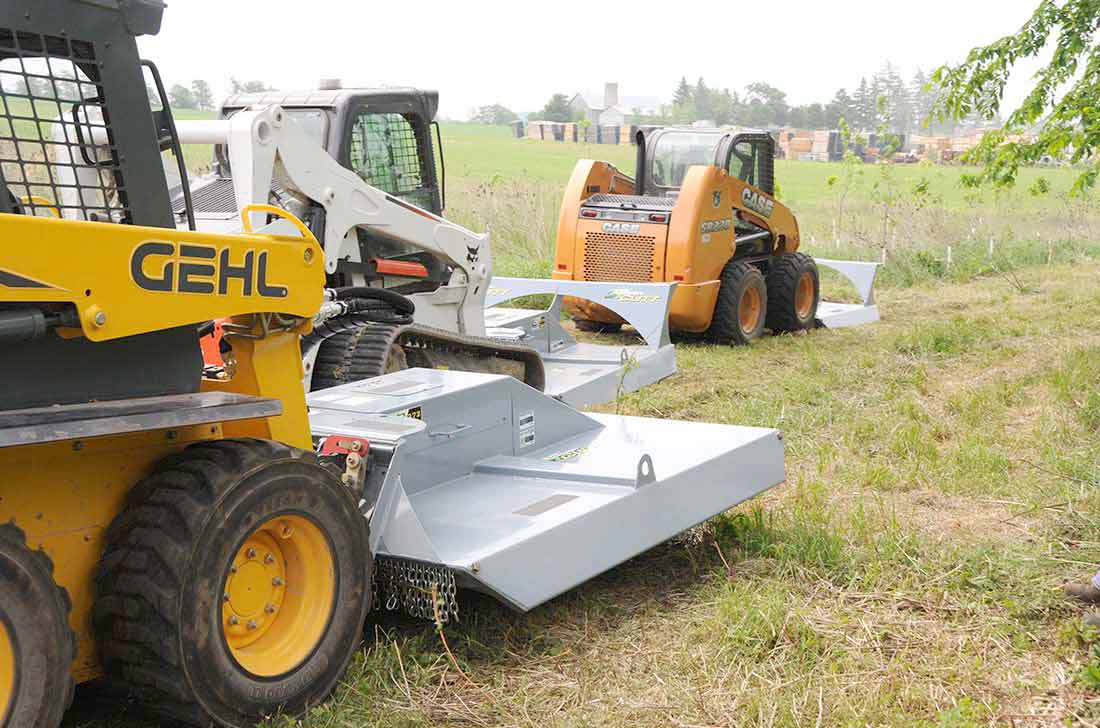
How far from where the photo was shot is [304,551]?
368cm

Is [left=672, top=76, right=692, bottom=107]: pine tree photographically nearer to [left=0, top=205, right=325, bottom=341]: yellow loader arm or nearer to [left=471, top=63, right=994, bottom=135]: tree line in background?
[left=471, top=63, right=994, bottom=135]: tree line in background

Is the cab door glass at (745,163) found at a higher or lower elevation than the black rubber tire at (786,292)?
higher

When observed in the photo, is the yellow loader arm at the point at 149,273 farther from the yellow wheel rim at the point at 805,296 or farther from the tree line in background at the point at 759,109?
the tree line in background at the point at 759,109

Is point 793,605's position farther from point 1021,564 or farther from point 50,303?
point 50,303

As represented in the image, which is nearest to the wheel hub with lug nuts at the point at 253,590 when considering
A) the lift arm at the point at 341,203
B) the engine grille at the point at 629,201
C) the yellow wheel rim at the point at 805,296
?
the lift arm at the point at 341,203

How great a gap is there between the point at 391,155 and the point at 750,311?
15.7ft

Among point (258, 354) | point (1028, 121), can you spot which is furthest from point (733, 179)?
point (258, 354)

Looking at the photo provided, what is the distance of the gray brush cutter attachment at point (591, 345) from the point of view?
27.9 ft

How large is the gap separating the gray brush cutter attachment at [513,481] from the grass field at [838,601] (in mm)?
230

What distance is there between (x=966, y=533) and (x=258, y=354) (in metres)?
3.12

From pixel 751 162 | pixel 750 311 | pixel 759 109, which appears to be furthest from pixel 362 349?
pixel 759 109

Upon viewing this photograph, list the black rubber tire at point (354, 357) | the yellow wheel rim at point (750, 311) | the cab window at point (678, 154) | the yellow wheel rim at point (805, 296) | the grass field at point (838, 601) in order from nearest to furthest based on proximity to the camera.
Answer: the grass field at point (838, 601) < the black rubber tire at point (354, 357) < the yellow wheel rim at point (750, 311) < the cab window at point (678, 154) < the yellow wheel rim at point (805, 296)

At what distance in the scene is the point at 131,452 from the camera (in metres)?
3.42

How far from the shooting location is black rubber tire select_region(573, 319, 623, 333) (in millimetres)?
11492
